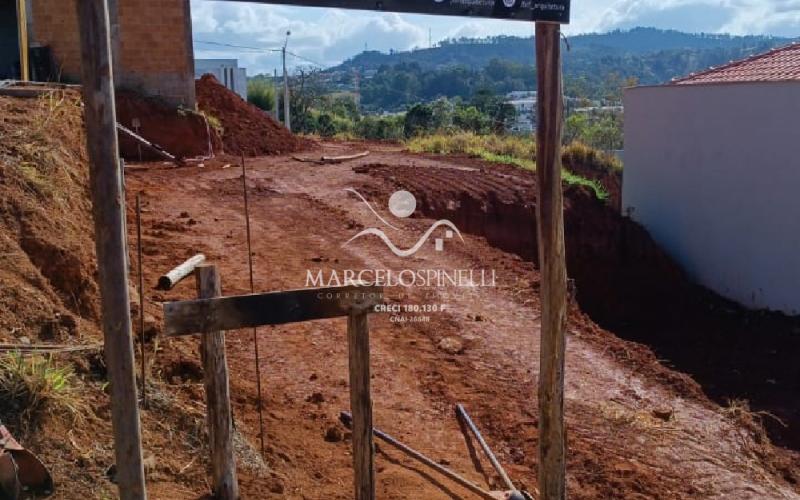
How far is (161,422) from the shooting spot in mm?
4141

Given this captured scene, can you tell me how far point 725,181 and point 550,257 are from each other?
981 cm

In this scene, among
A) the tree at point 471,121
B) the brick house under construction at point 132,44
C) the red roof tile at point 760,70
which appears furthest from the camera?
the tree at point 471,121

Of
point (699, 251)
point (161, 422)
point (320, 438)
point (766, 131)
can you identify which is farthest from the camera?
point (699, 251)

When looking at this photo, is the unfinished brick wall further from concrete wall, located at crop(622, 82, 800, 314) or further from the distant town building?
the distant town building

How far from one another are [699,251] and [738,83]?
9.70 ft

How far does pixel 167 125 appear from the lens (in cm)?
1509

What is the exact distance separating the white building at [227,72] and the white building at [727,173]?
89.0ft

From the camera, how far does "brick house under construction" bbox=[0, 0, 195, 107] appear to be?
14.8 meters

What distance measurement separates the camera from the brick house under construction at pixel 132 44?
14836mm

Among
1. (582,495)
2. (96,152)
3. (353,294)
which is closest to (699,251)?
(582,495)

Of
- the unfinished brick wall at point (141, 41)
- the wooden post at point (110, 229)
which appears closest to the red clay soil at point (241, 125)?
the unfinished brick wall at point (141, 41)

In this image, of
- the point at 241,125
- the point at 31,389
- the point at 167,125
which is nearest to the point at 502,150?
the point at 241,125

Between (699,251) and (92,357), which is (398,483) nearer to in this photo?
(92,357)

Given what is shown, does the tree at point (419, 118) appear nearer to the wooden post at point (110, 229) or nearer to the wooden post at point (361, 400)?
the wooden post at point (361, 400)
